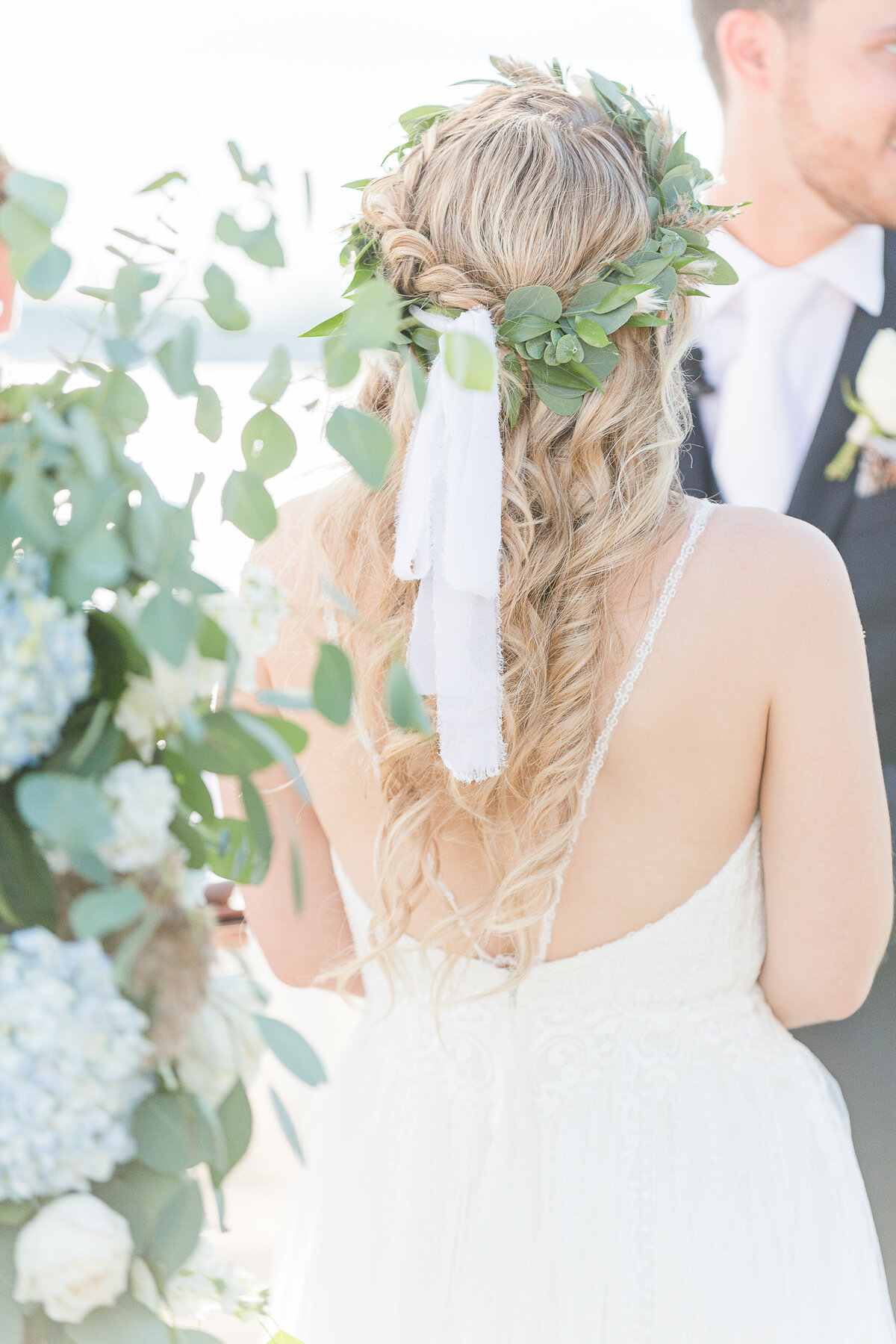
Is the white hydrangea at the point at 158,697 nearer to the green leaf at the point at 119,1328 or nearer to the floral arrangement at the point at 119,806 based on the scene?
the floral arrangement at the point at 119,806

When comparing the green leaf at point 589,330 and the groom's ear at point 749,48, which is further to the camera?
the groom's ear at point 749,48

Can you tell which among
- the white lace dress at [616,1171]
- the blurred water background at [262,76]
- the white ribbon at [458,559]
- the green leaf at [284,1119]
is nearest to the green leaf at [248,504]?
the green leaf at [284,1119]

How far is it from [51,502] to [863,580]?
51.2 inches

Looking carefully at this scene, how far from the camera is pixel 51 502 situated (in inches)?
16.1

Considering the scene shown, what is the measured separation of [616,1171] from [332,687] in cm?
74

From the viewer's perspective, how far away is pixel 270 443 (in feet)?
1.52

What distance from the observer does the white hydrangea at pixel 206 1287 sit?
0.48m

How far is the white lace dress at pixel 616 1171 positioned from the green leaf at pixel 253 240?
709mm

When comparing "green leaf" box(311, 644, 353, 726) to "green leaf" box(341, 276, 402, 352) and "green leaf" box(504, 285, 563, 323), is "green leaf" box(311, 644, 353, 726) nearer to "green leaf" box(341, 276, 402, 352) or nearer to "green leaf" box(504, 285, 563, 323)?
"green leaf" box(341, 276, 402, 352)

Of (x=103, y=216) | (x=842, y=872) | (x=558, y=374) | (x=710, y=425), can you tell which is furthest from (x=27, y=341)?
(x=842, y=872)

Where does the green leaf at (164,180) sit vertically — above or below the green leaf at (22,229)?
above

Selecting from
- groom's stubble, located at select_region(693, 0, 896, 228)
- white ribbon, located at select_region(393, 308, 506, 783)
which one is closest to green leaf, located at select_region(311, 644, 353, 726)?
white ribbon, located at select_region(393, 308, 506, 783)

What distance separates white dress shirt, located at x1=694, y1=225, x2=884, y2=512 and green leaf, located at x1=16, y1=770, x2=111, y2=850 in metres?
1.31

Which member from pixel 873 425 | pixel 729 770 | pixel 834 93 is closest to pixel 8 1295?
→ pixel 729 770
